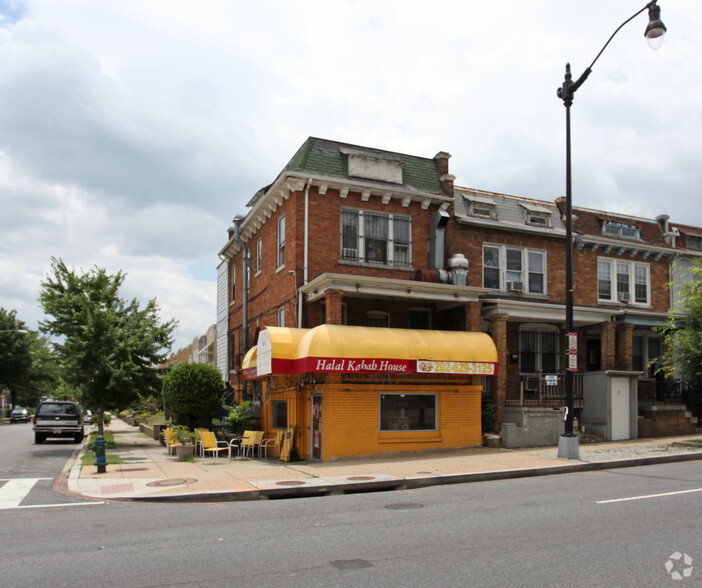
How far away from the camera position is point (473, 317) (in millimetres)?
18938

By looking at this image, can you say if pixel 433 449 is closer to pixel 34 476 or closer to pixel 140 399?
pixel 34 476

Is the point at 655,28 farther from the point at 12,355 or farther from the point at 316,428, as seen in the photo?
the point at 12,355

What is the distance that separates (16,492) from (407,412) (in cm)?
967

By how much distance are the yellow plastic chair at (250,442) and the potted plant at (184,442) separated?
143 cm

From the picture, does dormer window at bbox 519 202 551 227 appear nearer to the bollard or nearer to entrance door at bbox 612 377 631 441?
entrance door at bbox 612 377 631 441

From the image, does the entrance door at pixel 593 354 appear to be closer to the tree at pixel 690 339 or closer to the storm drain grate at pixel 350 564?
the tree at pixel 690 339

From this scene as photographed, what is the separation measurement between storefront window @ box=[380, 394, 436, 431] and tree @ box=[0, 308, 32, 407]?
50.7 metres

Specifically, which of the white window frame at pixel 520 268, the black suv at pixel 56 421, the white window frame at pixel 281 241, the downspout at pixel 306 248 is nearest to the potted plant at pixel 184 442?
the downspout at pixel 306 248

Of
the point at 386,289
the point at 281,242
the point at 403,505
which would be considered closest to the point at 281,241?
the point at 281,242

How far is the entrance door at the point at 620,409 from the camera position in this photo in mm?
19688

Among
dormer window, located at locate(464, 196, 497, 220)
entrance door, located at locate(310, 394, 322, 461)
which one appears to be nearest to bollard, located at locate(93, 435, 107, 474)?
entrance door, located at locate(310, 394, 322, 461)

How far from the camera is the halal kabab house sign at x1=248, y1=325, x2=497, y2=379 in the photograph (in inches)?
617

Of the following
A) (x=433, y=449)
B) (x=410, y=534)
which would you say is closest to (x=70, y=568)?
(x=410, y=534)

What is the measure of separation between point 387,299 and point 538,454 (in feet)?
20.7
